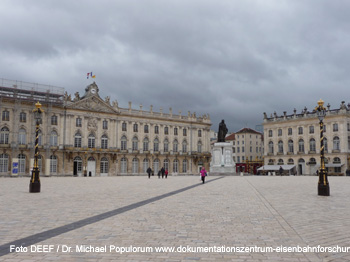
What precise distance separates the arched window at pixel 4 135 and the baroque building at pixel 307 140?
49644 millimetres

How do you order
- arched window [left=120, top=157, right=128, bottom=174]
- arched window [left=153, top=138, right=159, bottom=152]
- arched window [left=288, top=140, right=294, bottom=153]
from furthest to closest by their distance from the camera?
arched window [left=288, top=140, right=294, bottom=153]
arched window [left=153, top=138, right=159, bottom=152]
arched window [left=120, top=157, right=128, bottom=174]

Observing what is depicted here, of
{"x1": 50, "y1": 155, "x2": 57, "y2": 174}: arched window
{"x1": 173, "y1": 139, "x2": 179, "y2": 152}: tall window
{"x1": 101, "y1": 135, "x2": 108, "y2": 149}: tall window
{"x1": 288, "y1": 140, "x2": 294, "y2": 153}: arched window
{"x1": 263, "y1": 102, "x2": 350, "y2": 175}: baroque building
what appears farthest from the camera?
{"x1": 288, "y1": 140, "x2": 294, "y2": 153}: arched window

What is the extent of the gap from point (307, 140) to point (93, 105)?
134 feet

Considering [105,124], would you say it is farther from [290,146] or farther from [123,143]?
[290,146]

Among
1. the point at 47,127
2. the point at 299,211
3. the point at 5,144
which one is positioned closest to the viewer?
the point at 299,211

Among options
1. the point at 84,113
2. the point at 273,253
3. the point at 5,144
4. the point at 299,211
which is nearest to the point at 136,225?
the point at 273,253

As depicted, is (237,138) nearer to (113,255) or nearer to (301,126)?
(301,126)

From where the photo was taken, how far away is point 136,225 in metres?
7.96

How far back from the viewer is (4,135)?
4916 cm

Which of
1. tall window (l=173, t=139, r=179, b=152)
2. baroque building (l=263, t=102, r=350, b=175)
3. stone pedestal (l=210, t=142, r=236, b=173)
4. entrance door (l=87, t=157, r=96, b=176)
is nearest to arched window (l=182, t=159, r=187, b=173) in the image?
tall window (l=173, t=139, r=179, b=152)

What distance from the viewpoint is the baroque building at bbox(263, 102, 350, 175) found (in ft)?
198

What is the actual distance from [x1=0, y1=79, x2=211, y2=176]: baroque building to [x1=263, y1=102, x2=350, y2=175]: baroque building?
13881 mm

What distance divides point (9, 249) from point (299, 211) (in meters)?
7.99

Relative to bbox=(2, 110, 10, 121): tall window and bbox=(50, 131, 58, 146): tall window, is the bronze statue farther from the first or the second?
bbox=(2, 110, 10, 121): tall window
